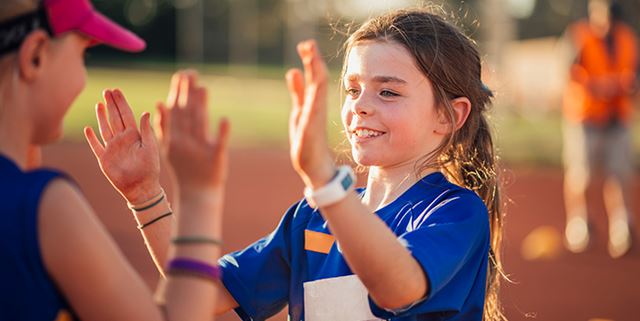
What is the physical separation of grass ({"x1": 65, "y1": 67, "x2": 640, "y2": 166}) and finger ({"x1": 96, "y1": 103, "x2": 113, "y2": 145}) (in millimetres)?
5449

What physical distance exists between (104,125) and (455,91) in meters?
1.12

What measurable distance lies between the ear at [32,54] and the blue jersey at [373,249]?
1.02 m

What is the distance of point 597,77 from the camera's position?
949 centimetres

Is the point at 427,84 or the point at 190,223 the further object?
the point at 427,84

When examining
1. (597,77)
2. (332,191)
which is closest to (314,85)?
(332,191)

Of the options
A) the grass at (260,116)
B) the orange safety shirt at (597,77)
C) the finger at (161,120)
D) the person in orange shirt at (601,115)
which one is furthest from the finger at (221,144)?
the orange safety shirt at (597,77)

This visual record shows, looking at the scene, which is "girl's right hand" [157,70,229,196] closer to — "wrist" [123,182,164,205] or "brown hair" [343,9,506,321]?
"wrist" [123,182,164,205]

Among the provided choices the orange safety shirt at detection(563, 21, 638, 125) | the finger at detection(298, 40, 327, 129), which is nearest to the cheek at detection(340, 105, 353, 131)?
the finger at detection(298, 40, 327, 129)

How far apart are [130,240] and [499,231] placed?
608 centimetres

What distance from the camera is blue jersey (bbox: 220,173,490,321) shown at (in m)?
2.45

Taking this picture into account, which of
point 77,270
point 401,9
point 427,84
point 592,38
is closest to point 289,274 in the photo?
point 427,84

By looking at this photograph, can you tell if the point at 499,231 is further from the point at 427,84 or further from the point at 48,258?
the point at 48,258

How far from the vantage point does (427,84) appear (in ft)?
9.44

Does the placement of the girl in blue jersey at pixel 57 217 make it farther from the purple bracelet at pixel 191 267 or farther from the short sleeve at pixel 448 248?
the short sleeve at pixel 448 248
